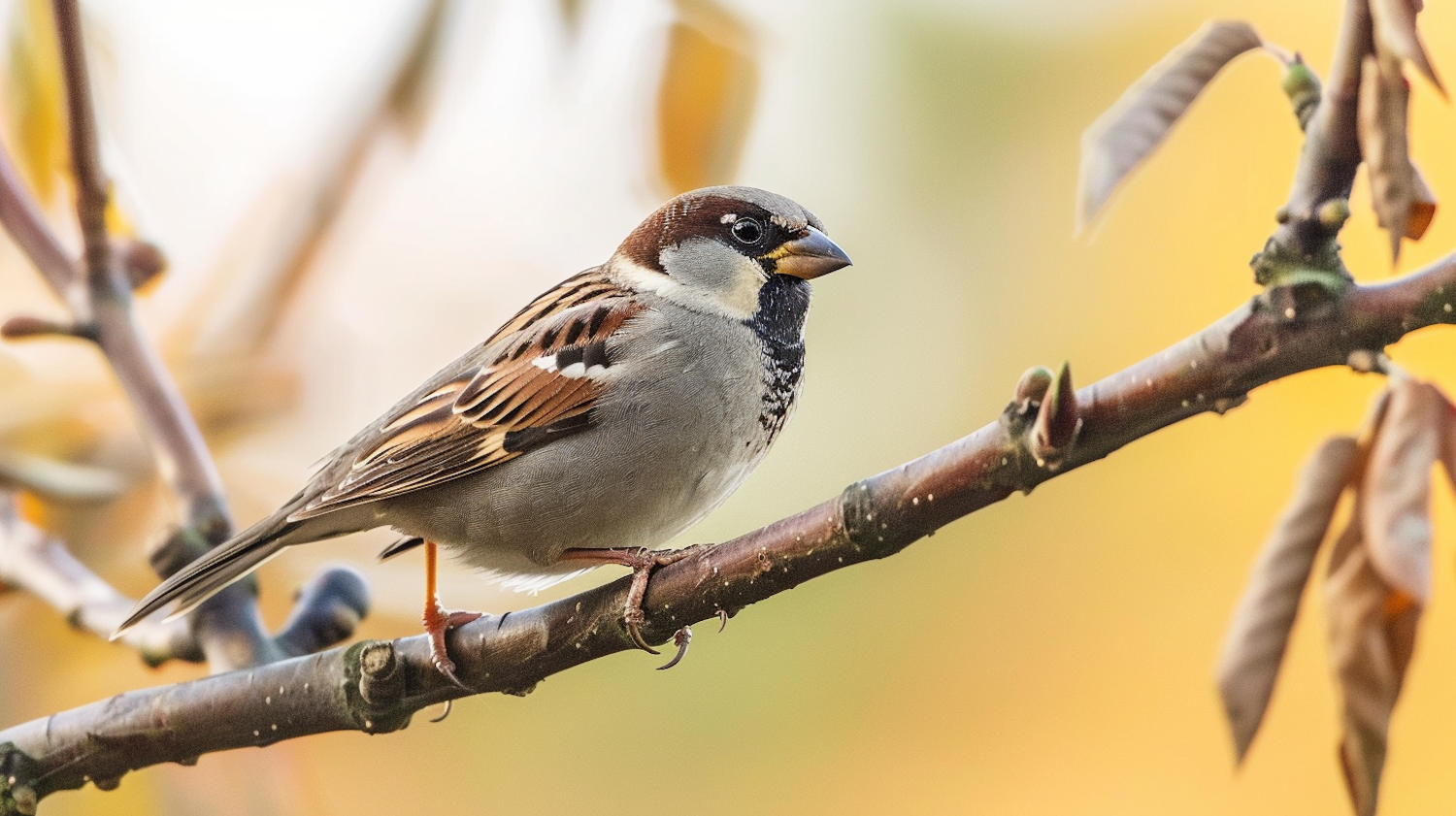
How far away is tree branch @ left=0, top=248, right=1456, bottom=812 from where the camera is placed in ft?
2.59

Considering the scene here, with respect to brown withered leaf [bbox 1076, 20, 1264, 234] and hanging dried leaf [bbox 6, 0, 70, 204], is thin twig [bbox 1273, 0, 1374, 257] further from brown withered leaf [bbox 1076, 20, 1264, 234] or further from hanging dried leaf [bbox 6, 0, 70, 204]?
hanging dried leaf [bbox 6, 0, 70, 204]

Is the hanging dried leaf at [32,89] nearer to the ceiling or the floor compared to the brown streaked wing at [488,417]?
nearer to the ceiling

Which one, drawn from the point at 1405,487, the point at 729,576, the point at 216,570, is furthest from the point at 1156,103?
the point at 216,570

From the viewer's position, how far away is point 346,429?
185 centimetres

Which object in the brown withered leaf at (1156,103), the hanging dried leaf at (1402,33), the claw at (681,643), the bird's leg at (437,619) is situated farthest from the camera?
the claw at (681,643)

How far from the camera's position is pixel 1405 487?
0.60m

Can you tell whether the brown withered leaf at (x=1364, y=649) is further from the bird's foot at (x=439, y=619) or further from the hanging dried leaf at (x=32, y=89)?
the hanging dried leaf at (x=32, y=89)

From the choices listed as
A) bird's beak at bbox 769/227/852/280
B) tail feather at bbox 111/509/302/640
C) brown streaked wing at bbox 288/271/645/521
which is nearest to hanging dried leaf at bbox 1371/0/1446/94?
bird's beak at bbox 769/227/852/280

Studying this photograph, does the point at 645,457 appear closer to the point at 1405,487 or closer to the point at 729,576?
the point at 729,576

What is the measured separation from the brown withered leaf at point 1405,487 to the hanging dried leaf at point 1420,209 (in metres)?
0.08

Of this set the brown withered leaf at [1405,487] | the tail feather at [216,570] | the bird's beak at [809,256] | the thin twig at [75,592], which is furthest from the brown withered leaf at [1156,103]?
the thin twig at [75,592]

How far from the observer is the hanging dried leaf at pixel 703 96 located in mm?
1319

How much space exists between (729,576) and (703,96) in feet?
1.90

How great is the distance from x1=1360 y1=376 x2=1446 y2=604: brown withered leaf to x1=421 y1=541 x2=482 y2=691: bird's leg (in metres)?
0.89
